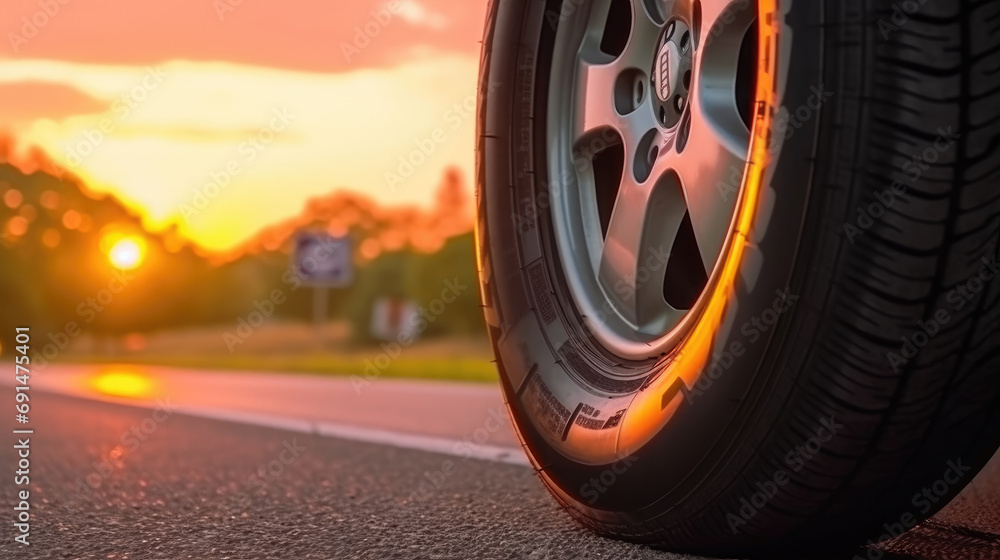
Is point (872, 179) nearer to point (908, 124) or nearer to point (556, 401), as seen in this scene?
point (908, 124)

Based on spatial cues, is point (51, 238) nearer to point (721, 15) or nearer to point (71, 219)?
point (71, 219)

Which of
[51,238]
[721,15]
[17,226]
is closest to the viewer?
[721,15]

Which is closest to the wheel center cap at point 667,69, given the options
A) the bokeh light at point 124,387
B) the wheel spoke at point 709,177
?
the wheel spoke at point 709,177

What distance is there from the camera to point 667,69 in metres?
1.99

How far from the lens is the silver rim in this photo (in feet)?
5.90

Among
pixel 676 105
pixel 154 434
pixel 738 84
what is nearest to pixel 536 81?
pixel 676 105

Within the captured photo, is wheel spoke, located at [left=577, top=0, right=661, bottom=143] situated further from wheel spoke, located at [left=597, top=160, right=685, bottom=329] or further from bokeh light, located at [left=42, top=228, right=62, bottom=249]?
bokeh light, located at [left=42, top=228, right=62, bottom=249]

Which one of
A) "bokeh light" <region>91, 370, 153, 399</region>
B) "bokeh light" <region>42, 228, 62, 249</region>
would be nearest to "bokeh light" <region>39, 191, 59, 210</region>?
"bokeh light" <region>42, 228, 62, 249</region>

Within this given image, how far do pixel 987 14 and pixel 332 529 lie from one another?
1.33m

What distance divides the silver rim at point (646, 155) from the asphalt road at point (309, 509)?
16.5 inches

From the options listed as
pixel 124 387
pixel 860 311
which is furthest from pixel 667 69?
pixel 124 387

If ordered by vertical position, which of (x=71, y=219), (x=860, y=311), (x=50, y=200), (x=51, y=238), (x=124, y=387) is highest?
(x=860, y=311)

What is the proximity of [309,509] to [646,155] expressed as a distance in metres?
0.96

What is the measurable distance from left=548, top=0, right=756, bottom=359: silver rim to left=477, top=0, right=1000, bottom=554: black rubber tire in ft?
0.71
